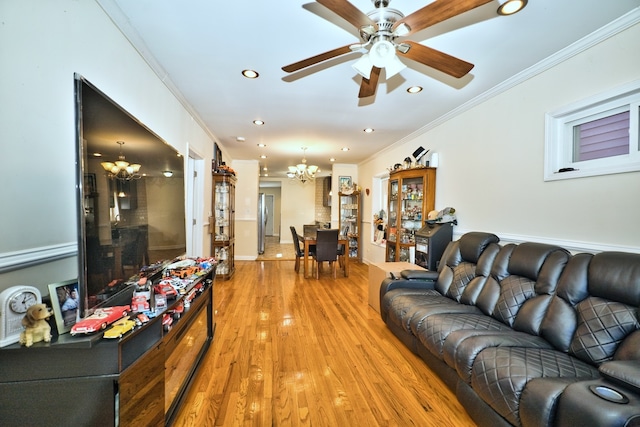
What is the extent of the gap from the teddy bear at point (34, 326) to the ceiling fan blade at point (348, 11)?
1673 millimetres

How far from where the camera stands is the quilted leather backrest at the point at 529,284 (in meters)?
1.78

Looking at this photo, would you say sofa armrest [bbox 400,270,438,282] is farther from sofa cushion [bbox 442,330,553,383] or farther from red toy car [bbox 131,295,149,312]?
red toy car [bbox 131,295,149,312]

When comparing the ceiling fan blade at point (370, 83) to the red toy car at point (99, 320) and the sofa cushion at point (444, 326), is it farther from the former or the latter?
the red toy car at point (99, 320)

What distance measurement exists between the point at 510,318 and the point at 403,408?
1011mm

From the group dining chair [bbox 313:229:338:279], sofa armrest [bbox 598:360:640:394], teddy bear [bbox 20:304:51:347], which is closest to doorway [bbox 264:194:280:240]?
dining chair [bbox 313:229:338:279]

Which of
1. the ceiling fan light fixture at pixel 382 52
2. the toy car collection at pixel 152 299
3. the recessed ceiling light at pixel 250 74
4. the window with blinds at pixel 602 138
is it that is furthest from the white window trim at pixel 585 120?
the toy car collection at pixel 152 299

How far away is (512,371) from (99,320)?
→ 1.90 meters

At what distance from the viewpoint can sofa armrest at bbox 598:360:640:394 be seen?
3.31 ft

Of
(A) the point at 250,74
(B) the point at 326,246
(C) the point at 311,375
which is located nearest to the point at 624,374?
(C) the point at 311,375

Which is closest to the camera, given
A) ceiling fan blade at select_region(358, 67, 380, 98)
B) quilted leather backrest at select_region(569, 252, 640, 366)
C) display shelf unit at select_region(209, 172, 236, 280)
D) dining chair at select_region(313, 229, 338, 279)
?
quilted leather backrest at select_region(569, 252, 640, 366)

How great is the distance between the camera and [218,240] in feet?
15.1

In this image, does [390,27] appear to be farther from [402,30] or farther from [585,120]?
[585,120]

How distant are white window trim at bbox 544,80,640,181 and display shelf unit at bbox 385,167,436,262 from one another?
1617 mm

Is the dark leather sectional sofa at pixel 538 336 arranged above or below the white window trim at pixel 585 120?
below
